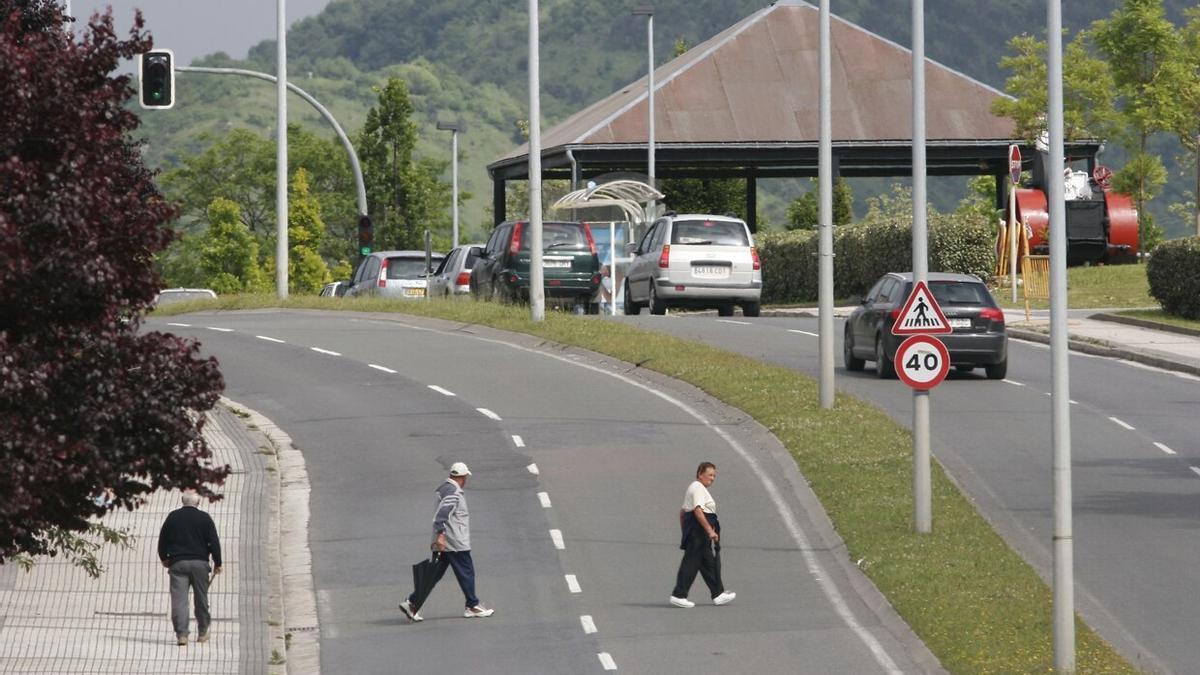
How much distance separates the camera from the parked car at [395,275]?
46906 millimetres

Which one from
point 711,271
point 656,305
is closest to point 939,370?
point 711,271

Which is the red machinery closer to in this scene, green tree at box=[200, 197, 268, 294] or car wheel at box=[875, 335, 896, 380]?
car wheel at box=[875, 335, 896, 380]

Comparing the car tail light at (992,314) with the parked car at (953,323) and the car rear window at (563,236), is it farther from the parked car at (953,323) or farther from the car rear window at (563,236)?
the car rear window at (563,236)

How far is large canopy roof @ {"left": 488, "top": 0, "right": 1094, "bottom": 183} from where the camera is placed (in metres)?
59.8

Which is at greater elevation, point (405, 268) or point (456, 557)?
point (405, 268)

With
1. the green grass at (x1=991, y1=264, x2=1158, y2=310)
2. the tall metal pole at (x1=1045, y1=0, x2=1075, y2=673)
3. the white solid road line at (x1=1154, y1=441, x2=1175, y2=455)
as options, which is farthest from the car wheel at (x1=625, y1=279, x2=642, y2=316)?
the tall metal pole at (x1=1045, y1=0, x2=1075, y2=673)

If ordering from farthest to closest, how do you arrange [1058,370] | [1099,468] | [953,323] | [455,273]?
1. [455,273]
2. [953,323]
3. [1099,468]
4. [1058,370]

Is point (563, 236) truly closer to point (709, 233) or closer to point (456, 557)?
point (709, 233)

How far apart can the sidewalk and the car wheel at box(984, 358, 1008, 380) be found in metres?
12.3

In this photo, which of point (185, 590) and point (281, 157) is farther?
point (281, 157)

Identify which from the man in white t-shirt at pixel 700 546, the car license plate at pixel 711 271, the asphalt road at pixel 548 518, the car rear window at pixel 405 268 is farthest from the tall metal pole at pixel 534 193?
the man in white t-shirt at pixel 700 546

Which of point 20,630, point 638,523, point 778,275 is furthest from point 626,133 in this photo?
point 20,630

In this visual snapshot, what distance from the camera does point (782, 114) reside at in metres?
60.9

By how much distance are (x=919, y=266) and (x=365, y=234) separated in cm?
2718
